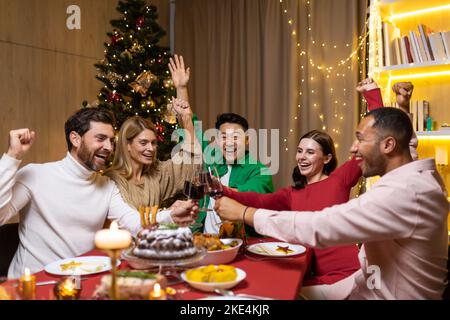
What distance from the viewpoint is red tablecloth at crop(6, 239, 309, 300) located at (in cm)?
139

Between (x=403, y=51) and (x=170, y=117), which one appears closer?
(x=403, y=51)

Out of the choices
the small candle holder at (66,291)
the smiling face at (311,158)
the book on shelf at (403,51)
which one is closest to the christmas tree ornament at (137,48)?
the smiling face at (311,158)

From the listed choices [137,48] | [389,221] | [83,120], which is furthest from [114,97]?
[389,221]

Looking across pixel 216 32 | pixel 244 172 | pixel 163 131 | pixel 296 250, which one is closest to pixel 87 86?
pixel 163 131

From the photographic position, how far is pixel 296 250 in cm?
194

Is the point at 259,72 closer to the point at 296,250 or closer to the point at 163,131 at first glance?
the point at 163,131

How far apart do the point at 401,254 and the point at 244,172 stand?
5.17 ft

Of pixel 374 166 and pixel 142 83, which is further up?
pixel 142 83

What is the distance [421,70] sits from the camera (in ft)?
11.7

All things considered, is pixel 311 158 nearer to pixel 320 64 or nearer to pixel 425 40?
pixel 425 40

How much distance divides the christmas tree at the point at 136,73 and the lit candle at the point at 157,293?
2789 mm

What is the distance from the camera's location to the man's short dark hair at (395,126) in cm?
171

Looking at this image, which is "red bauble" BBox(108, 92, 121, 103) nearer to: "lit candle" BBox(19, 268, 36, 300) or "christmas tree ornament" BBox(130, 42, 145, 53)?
"christmas tree ornament" BBox(130, 42, 145, 53)

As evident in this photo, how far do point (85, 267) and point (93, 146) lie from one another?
2.79ft
